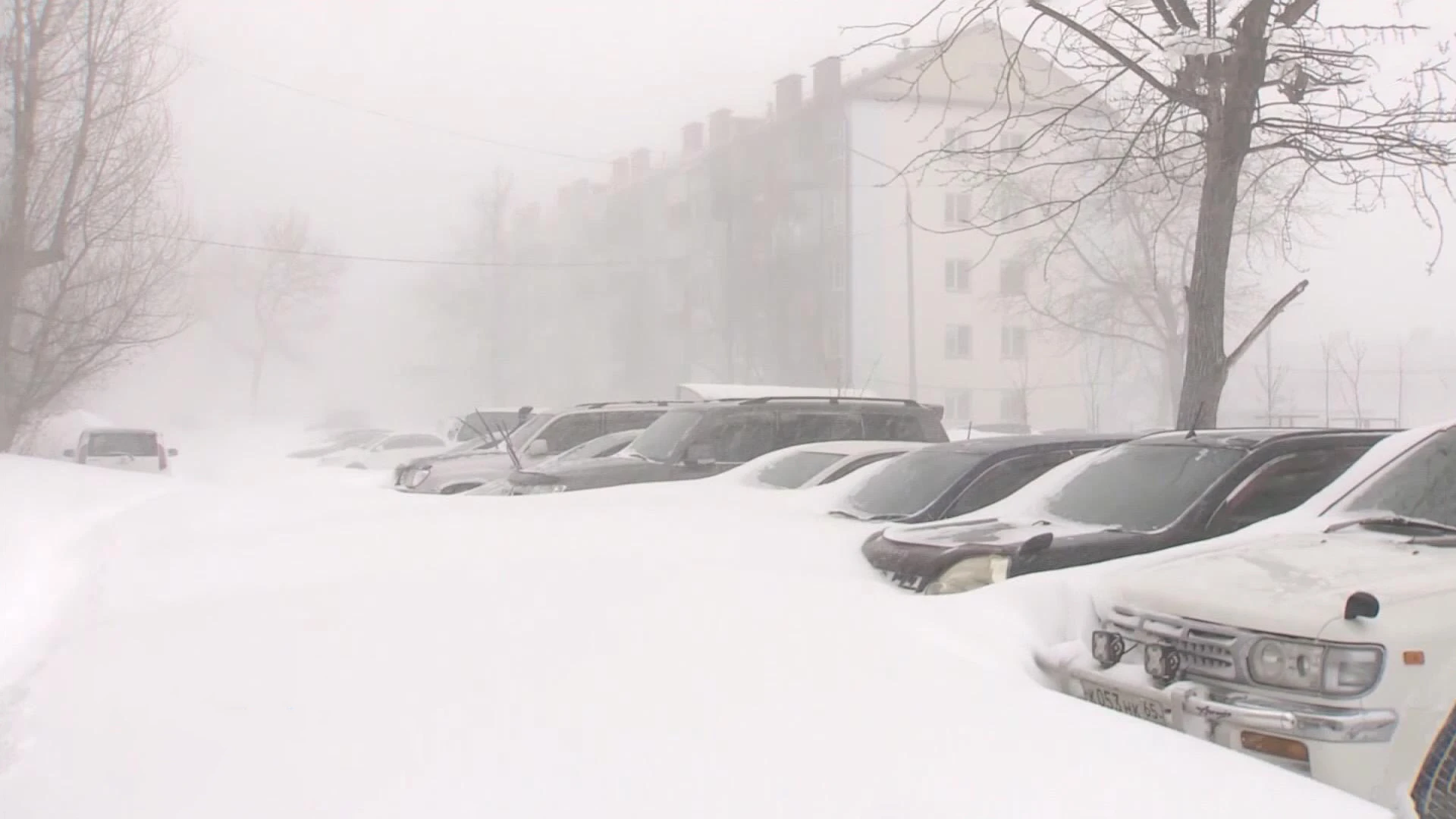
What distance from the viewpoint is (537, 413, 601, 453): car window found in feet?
47.1

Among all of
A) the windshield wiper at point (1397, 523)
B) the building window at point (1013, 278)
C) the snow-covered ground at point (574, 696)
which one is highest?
the building window at point (1013, 278)

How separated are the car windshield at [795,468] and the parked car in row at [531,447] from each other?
12.2ft

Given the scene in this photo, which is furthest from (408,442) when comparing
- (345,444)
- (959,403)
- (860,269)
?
(959,403)

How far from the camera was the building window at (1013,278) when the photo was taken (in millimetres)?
32406

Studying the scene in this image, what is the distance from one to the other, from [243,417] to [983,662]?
69.0 metres

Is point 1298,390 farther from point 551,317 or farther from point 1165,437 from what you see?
point 551,317

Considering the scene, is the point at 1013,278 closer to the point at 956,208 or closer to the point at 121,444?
the point at 956,208

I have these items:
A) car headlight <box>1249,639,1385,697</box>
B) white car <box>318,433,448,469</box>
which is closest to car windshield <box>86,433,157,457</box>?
white car <box>318,433,448,469</box>

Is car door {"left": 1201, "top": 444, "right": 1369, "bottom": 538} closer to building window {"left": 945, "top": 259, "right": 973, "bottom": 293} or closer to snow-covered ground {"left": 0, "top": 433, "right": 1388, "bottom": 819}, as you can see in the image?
snow-covered ground {"left": 0, "top": 433, "right": 1388, "bottom": 819}

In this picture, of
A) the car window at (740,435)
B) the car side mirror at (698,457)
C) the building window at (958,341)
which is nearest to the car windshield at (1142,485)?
the car side mirror at (698,457)

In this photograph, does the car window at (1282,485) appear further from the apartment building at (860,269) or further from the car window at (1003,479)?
the apartment building at (860,269)

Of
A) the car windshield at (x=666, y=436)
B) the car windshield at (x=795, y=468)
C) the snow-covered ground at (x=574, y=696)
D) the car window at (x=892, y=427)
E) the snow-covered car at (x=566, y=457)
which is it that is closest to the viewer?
the snow-covered ground at (x=574, y=696)

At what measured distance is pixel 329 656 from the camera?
3676 millimetres

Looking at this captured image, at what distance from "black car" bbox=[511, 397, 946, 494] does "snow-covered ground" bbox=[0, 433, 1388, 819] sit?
494cm
